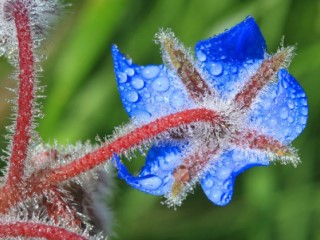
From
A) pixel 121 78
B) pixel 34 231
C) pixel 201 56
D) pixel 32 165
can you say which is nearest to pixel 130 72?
pixel 121 78

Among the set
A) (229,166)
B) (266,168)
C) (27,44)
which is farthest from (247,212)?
(27,44)

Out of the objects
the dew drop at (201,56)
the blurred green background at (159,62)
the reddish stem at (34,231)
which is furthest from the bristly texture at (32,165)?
the blurred green background at (159,62)

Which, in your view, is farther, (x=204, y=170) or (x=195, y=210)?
(x=195, y=210)

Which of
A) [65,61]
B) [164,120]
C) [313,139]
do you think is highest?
[65,61]

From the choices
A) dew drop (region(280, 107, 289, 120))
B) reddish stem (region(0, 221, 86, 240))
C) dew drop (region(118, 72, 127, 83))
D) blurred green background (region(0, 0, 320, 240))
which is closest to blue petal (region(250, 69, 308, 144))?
dew drop (region(280, 107, 289, 120))

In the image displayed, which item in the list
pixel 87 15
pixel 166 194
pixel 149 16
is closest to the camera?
pixel 166 194

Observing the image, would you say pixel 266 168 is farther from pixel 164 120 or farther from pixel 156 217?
pixel 164 120

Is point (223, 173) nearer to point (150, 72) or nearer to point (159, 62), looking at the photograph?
point (150, 72)

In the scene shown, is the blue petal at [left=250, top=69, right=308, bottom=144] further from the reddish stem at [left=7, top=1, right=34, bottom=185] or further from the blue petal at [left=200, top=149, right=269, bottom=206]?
the reddish stem at [left=7, top=1, right=34, bottom=185]
